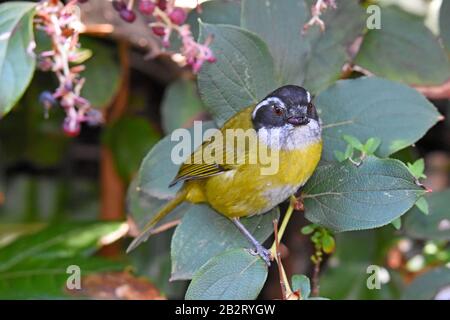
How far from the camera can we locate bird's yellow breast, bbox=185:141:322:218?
5.13ft

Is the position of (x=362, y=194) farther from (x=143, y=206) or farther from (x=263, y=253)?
(x=143, y=206)

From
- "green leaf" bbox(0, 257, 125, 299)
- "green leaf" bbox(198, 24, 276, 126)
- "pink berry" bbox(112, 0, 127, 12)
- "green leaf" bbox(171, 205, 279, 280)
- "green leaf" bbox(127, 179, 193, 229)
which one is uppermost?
"pink berry" bbox(112, 0, 127, 12)

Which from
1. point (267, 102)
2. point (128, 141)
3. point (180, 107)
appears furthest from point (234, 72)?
point (128, 141)

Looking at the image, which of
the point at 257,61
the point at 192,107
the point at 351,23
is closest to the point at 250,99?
the point at 257,61

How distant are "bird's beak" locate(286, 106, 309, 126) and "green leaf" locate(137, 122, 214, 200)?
0.24 meters

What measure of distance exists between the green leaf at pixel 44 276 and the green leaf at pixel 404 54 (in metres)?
0.78

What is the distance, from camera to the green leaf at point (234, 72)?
1568 millimetres

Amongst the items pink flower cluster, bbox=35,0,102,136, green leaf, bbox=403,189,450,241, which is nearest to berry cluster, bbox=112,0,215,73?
pink flower cluster, bbox=35,0,102,136

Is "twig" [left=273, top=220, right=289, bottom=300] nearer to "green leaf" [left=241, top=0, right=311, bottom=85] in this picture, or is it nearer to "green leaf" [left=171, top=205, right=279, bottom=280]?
"green leaf" [left=171, top=205, right=279, bottom=280]

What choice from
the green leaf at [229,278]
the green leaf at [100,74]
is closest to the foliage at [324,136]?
the green leaf at [229,278]

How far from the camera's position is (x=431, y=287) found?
1865 millimetres

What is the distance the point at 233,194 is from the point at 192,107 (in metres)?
0.61
